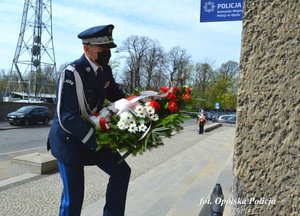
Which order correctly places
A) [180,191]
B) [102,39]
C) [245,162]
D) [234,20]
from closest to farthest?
1. [245,162]
2. [102,39]
3. [180,191]
4. [234,20]

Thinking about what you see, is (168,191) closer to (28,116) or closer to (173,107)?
(173,107)

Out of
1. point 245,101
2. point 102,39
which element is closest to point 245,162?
point 245,101

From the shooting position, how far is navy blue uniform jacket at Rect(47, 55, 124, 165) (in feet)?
8.42

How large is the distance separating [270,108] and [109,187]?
5.06 feet

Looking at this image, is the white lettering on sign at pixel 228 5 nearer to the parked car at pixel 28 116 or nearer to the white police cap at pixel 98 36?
the white police cap at pixel 98 36

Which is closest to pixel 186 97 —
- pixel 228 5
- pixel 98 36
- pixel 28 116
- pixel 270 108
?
pixel 98 36

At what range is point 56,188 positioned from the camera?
20.7 ft

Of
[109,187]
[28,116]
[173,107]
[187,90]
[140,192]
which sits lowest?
[28,116]

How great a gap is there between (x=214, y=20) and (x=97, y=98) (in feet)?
14.9

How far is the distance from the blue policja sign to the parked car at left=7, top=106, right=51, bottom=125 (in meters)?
19.8

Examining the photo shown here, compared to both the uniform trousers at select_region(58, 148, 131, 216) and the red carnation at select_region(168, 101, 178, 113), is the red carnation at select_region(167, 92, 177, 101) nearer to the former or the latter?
the red carnation at select_region(168, 101, 178, 113)

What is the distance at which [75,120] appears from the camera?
256 centimetres

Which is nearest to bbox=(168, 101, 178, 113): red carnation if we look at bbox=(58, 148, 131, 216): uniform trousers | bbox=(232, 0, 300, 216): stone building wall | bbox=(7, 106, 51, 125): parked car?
bbox=(58, 148, 131, 216): uniform trousers

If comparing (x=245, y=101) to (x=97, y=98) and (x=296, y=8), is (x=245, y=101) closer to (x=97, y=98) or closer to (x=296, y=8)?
(x=296, y=8)
